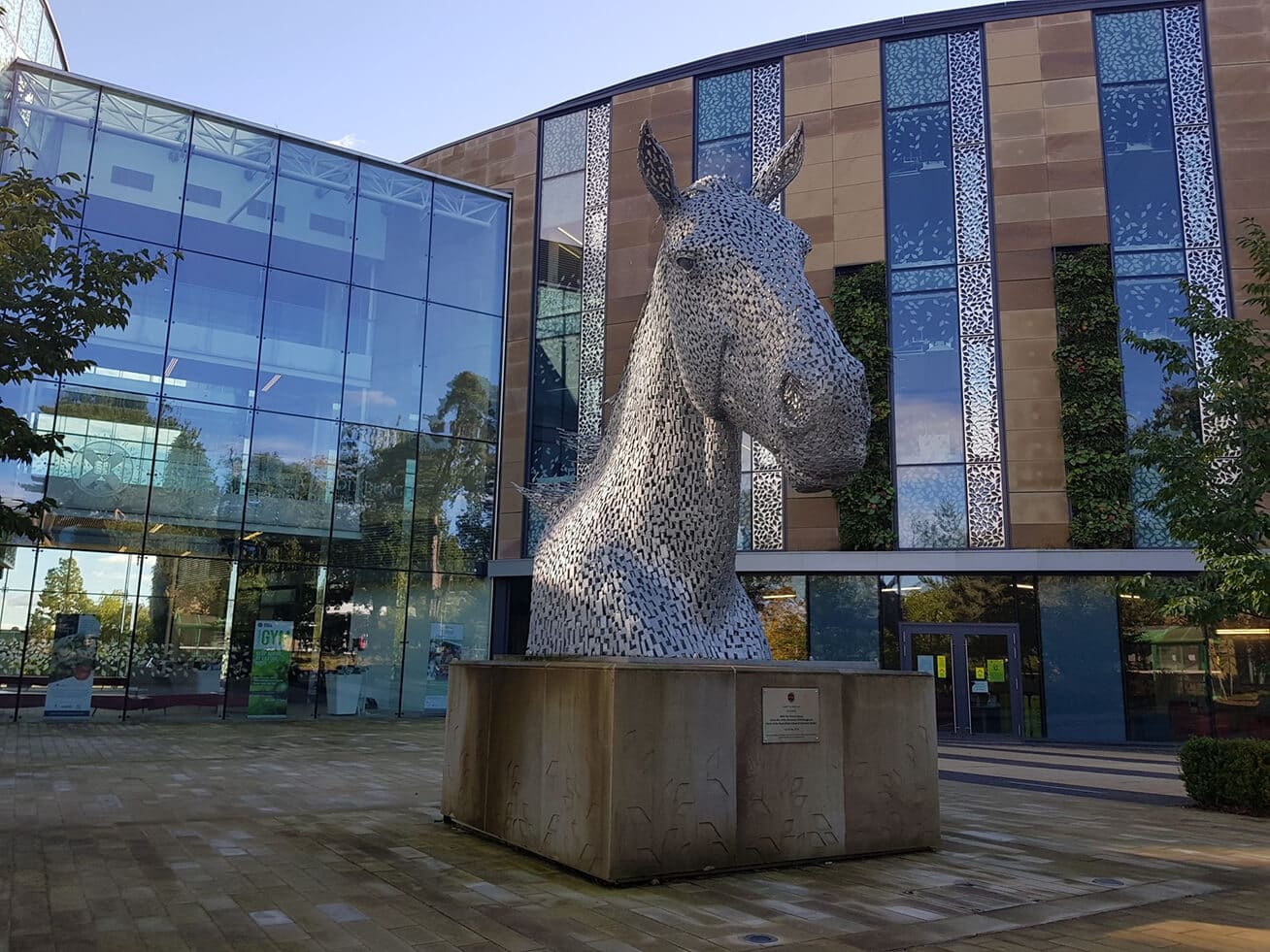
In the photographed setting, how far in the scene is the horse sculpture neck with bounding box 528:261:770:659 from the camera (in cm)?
489

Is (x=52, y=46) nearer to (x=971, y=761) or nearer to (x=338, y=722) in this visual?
(x=338, y=722)

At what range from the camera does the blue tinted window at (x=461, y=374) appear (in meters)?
20.9

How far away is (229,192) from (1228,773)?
19.5m

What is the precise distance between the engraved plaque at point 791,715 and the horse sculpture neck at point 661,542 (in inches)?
11.6

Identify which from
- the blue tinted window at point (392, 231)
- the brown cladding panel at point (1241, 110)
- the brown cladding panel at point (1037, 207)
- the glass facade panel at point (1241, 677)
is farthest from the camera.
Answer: the blue tinted window at point (392, 231)

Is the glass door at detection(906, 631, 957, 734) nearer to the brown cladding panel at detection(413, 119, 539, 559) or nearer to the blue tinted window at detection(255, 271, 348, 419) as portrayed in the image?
the brown cladding panel at detection(413, 119, 539, 559)

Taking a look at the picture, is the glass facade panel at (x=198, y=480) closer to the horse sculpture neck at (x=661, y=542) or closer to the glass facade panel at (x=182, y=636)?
the glass facade panel at (x=182, y=636)

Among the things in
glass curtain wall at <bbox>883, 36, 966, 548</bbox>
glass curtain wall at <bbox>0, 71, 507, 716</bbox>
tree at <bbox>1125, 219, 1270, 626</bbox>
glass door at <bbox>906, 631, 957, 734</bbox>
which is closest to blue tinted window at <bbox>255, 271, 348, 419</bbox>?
glass curtain wall at <bbox>0, 71, 507, 716</bbox>

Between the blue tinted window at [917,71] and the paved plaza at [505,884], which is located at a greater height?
the blue tinted window at [917,71]

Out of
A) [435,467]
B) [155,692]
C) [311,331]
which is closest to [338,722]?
[155,692]

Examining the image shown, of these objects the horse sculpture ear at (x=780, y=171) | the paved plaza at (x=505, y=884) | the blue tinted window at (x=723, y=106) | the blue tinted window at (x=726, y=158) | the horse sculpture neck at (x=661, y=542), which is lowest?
the paved plaza at (x=505, y=884)

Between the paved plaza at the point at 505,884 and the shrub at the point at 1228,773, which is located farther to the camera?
the shrub at the point at 1228,773

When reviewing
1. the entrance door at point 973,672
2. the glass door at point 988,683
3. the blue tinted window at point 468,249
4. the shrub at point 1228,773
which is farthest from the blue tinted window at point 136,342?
the shrub at point 1228,773

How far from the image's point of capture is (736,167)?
67.3 ft
